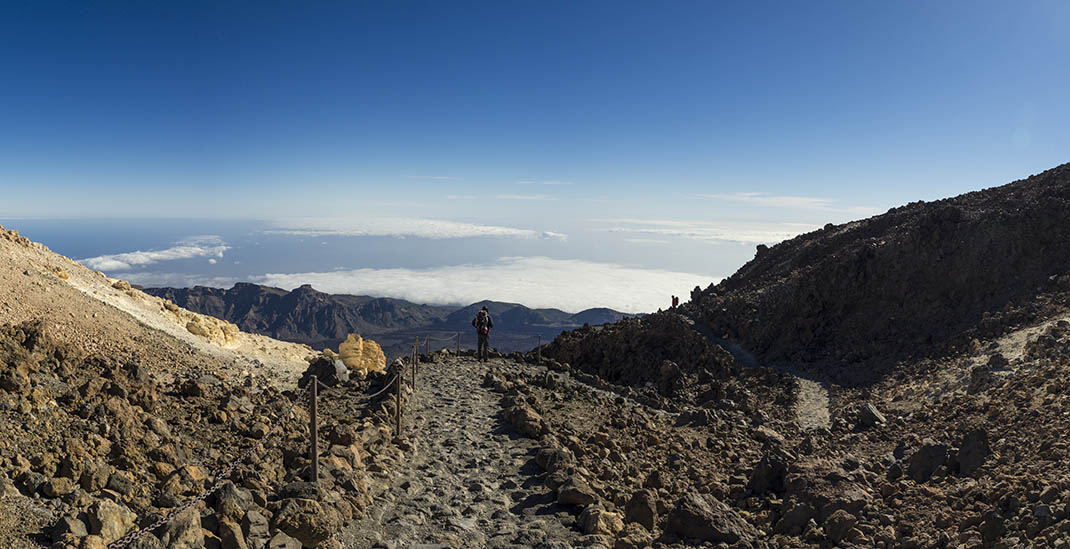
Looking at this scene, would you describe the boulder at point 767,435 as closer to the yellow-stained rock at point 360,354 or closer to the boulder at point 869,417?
the boulder at point 869,417

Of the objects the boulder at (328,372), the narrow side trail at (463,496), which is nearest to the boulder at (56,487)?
the narrow side trail at (463,496)

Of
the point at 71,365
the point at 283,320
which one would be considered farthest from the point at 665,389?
the point at 283,320

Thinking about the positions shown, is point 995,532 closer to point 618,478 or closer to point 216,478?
point 618,478

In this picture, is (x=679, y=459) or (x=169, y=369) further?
(x=169, y=369)

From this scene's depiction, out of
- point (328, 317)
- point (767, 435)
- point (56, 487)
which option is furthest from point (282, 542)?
point (328, 317)

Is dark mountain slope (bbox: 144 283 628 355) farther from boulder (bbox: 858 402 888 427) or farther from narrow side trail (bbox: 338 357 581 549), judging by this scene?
narrow side trail (bbox: 338 357 581 549)

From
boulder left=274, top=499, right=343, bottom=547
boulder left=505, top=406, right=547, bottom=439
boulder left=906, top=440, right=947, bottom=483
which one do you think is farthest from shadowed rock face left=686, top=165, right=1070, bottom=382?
boulder left=274, top=499, right=343, bottom=547

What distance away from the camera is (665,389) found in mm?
18328

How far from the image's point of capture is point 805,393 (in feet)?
55.7

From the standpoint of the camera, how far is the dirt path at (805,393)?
48.2 ft

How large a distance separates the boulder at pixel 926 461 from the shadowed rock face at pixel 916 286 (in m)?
9.47

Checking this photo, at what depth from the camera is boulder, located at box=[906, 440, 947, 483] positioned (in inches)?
325

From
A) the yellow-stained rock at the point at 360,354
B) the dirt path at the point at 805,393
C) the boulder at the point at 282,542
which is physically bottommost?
the yellow-stained rock at the point at 360,354

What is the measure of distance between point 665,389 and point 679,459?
8826 mm
